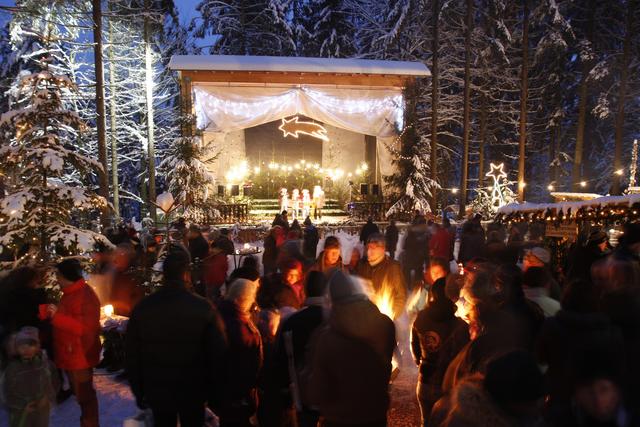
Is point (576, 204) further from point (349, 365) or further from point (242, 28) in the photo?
point (242, 28)

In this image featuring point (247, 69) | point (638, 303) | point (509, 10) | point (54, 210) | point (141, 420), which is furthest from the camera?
point (509, 10)

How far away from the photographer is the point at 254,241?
56.4ft

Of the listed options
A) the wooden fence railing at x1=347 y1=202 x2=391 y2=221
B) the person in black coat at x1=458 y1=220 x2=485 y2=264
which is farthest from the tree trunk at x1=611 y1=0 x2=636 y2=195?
the person in black coat at x1=458 y1=220 x2=485 y2=264

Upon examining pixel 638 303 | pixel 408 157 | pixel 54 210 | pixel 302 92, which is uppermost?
pixel 302 92

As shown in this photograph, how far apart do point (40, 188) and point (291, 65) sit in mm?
14338

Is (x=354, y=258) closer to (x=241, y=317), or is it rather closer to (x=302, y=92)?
(x=241, y=317)

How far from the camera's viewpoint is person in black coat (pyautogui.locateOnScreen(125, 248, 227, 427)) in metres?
2.98

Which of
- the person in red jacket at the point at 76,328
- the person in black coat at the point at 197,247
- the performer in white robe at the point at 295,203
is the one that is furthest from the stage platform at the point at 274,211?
the person in red jacket at the point at 76,328

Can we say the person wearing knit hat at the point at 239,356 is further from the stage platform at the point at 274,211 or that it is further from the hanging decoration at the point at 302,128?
the hanging decoration at the point at 302,128

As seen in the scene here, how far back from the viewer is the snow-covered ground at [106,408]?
4656 millimetres

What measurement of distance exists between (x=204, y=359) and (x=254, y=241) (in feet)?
46.7

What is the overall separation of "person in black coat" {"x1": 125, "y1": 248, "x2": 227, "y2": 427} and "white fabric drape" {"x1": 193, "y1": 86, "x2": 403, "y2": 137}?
15986mm

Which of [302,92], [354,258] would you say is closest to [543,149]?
[302,92]

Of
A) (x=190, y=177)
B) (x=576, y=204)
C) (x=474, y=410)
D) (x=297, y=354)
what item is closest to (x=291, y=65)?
(x=190, y=177)
